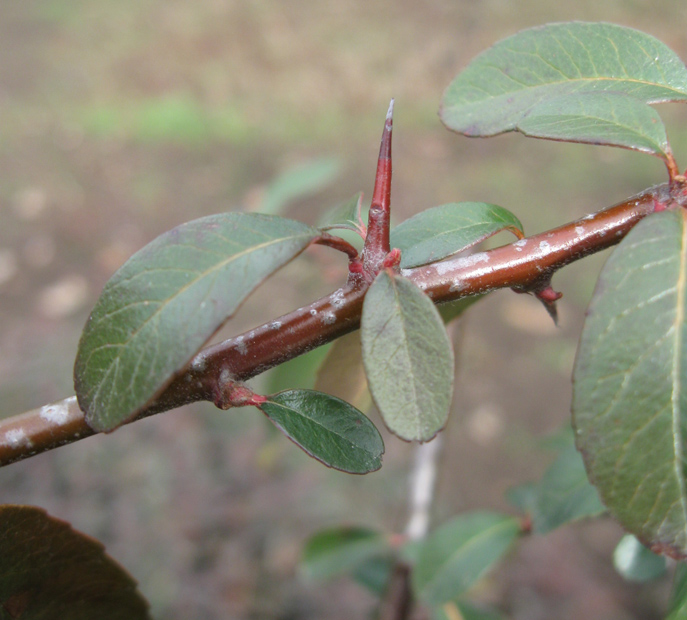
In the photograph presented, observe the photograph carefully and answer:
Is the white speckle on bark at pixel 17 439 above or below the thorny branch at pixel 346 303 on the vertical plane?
below

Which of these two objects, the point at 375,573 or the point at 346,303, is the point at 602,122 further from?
the point at 375,573

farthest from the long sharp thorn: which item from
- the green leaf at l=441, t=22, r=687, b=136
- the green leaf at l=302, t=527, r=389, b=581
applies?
the green leaf at l=302, t=527, r=389, b=581

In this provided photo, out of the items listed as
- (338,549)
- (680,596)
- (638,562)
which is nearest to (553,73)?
(680,596)

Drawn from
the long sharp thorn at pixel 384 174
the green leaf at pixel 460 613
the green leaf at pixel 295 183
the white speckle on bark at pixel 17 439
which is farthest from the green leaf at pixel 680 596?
the green leaf at pixel 295 183

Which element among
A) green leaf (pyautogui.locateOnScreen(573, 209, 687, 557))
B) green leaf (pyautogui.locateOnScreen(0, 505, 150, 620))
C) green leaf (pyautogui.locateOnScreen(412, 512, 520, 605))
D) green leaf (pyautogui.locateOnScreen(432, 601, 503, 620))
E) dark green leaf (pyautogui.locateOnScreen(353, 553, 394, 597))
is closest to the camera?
green leaf (pyautogui.locateOnScreen(573, 209, 687, 557))

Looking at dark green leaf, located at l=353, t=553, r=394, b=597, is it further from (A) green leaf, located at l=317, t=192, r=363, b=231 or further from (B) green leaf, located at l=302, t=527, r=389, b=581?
(A) green leaf, located at l=317, t=192, r=363, b=231

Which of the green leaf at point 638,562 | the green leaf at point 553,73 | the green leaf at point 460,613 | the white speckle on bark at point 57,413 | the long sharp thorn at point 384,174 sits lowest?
the green leaf at point 460,613

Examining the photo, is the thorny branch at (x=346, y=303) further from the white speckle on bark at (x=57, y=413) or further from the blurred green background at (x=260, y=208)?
the blurred green background at (x=260, y=208)
